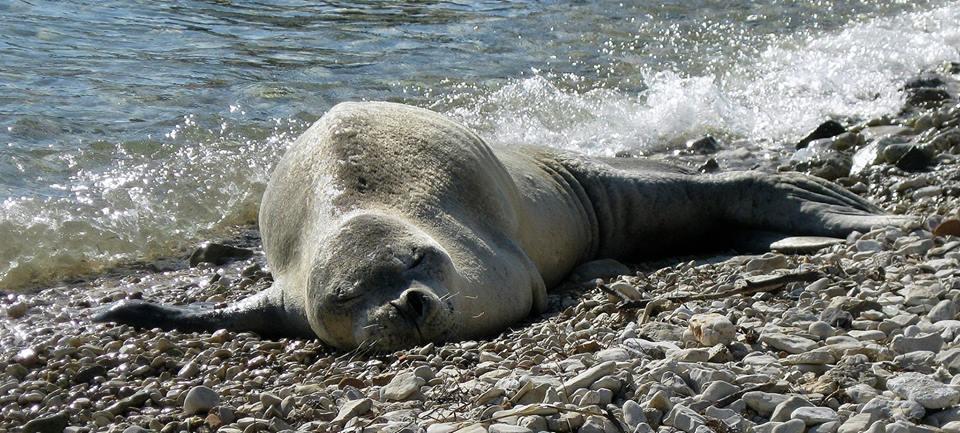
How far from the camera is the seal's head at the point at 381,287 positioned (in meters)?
5.41

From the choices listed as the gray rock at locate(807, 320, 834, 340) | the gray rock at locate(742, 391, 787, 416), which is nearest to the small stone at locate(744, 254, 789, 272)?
the gray rock at locate(807, 320, 834, 340)

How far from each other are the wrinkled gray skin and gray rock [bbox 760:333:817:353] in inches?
58.1

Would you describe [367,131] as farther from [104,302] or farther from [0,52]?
[0,52]

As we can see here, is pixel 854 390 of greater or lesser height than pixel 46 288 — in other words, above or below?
above

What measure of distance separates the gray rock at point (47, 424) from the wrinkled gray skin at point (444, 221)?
3.97 feet

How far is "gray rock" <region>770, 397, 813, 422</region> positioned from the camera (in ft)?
12.3

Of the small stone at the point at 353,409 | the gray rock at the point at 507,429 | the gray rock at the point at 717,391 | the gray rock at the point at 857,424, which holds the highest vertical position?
the gray rock at the point at 857,424

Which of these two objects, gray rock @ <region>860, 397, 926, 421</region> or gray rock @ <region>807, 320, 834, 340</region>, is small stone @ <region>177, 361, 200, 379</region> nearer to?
gray rock @ <region>807, 320, 834, 340</region>

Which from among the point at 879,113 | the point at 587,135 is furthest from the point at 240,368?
the point at 879,113

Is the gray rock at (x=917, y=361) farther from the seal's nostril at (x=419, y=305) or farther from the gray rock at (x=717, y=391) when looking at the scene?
the seal's nostril at (x=419, y=305)

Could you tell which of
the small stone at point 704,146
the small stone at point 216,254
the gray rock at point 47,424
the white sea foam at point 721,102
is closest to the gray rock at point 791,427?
the gray rock at point 47,424

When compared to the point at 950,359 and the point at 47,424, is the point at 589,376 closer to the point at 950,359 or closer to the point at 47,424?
the point at 950,359

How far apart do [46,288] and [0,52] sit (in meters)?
5.31

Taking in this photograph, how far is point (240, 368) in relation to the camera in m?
5.60
